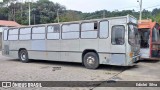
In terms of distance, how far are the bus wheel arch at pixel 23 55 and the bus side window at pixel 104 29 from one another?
608 cm

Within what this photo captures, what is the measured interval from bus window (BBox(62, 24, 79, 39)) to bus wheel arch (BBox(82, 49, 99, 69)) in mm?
1070

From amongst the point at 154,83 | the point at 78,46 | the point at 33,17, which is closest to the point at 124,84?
the point at 154,83

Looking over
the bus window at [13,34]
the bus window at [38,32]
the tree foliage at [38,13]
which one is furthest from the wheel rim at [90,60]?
the tree foliage at [38,13]

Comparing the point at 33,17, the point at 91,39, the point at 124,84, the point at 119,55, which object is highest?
the point at 33,17

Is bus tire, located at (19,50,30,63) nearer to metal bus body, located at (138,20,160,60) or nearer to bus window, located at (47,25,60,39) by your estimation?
bus window, located at (47,25,60,39)

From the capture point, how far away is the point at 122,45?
1145 cm

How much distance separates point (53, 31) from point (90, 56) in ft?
10.3

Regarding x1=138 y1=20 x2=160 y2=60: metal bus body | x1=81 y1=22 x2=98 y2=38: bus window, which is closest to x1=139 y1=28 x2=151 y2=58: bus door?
x1=138 y1=20 x2=160 y2=60: metal bus body

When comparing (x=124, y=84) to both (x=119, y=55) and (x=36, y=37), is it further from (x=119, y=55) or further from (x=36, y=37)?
(x=36, y=37)

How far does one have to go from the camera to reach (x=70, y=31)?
13.5 meters

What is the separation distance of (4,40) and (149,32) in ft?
34.5

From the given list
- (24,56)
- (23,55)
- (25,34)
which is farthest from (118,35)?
(23,55)

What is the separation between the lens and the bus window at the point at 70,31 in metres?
13.2

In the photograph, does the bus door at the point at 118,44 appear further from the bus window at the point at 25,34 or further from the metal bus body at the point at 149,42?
the bus window at the point at 25,34
